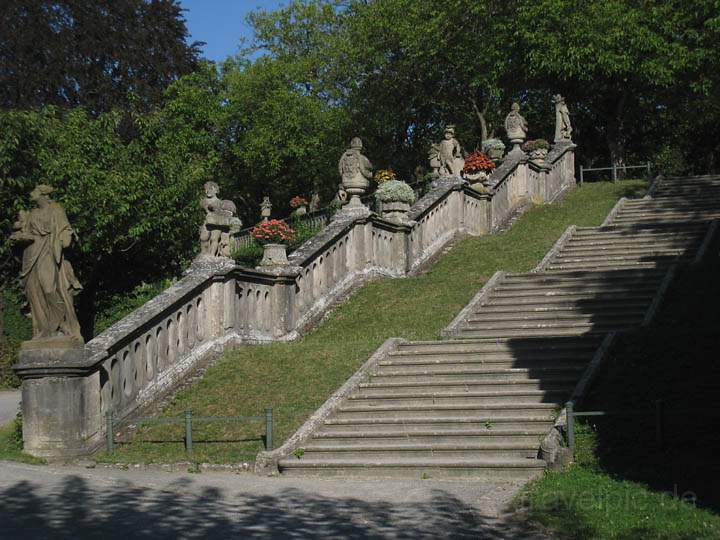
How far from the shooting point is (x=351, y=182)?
22.1 m

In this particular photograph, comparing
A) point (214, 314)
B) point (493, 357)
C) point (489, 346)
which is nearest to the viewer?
point (493, 357)

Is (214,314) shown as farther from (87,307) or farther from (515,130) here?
(515,130)

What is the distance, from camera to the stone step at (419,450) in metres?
12.2

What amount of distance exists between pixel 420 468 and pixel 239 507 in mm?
2434

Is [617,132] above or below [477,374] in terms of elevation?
above

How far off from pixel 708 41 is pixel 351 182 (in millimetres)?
19466

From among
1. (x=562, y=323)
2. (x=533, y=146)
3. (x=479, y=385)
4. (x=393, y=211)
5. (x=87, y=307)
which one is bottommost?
(x=479, y=385)

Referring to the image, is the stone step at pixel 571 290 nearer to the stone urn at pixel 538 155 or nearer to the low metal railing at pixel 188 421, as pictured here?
the low metal railing at pixel 188 421

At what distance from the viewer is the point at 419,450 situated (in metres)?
12.5

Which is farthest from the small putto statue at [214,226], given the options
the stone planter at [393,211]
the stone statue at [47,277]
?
the stone planter at [393,211]

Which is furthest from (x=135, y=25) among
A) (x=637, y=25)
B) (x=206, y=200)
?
(x=206, y=200)

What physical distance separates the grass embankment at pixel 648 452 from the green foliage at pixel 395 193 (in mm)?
8406

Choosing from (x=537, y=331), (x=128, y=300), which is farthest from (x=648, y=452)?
(x=128, y=300)

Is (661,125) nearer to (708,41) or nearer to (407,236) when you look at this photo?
(708,41)
